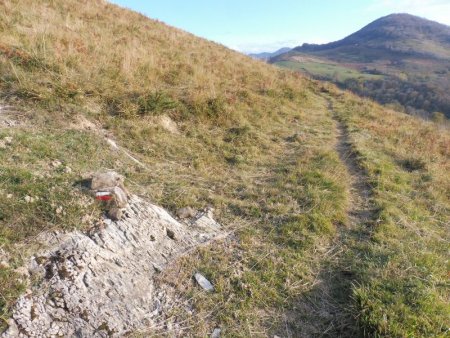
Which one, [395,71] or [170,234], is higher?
[395,71]

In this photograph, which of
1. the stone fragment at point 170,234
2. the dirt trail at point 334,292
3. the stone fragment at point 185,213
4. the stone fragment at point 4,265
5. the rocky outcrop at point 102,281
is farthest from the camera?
the stone fragment at point 185,213

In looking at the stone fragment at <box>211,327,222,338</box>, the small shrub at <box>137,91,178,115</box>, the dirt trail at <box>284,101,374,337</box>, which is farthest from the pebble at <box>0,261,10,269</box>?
the small shrub at <box>137,91,178,115</box>

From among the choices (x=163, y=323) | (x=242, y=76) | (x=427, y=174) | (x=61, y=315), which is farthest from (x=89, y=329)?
(x=242, y=76)

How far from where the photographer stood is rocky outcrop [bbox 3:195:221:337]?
3.03 m

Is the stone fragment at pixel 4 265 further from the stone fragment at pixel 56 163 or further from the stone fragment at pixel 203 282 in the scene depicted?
the stone fragment at pixel 203 282

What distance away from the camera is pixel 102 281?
347 cm

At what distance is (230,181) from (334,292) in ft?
9.55

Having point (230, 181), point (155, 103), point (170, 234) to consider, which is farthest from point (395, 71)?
Answer: point (170, 234)

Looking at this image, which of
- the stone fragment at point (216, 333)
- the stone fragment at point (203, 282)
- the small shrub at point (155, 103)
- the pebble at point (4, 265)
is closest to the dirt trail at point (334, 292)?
the stone fragment at point (216, 333)

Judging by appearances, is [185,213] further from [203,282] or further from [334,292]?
[334,292]

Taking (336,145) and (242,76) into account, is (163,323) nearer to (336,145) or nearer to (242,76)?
(336,145)

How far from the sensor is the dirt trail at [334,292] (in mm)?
3654

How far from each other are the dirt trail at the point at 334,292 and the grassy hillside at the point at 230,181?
2 centimetres

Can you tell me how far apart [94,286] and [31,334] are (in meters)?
0.67
